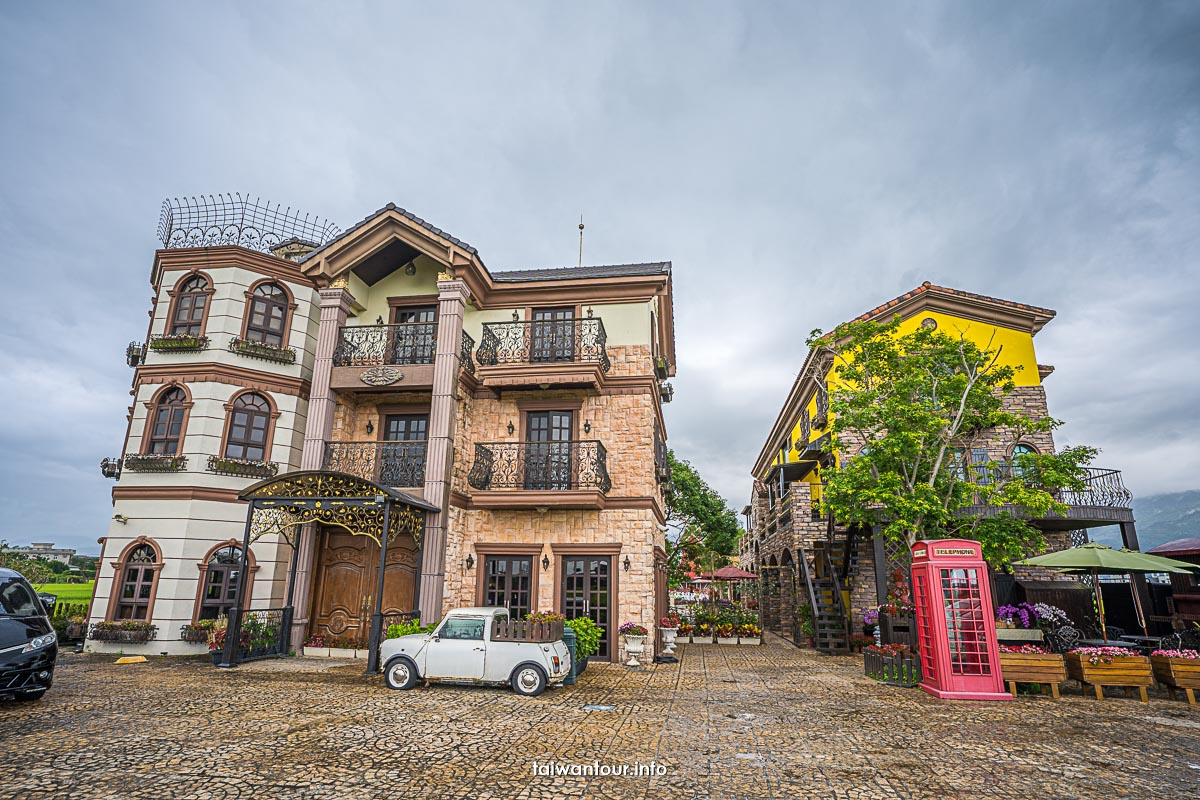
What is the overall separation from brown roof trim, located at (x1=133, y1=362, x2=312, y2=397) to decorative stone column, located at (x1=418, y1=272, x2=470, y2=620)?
4449 millimetres

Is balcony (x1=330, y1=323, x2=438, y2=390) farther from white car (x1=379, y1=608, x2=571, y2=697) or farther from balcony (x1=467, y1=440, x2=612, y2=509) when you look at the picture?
white car (x1=379, y1=608, x2=571, y2=697)

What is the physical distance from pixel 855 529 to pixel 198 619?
1749 centimetres

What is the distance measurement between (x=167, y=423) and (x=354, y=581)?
20.0 ft

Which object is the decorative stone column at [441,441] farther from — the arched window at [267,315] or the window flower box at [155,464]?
the window flower box at [155,464]

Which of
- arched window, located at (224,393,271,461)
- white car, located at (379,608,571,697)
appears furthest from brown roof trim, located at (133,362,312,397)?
white car, located at (379,608,571,697)

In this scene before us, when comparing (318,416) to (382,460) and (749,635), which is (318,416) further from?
(749,635)

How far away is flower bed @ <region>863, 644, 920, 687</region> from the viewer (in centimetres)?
1198

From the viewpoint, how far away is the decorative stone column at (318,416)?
48.6 ft

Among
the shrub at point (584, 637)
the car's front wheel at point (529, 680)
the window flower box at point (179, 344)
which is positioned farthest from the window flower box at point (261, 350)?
the car's front wheel at point (529, 680)

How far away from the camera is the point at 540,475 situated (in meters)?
15.5

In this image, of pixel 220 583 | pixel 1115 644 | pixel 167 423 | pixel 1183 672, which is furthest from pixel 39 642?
pixel 1115 644

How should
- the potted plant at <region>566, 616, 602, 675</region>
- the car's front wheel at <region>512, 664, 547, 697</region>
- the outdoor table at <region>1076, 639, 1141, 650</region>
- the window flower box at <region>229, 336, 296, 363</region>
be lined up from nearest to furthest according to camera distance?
the car's front wheel at <region>512, 664, 547, 697</region> < the potted plant at <region>566, 616, 602, 675</region> < the outdoor table at <region>1076, 639, 1141, 650</region> < the window flower box at <region>229, 336, 296, 363</region>

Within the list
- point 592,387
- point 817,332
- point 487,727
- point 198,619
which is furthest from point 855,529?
point 198,619

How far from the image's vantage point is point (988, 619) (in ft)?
35.9
